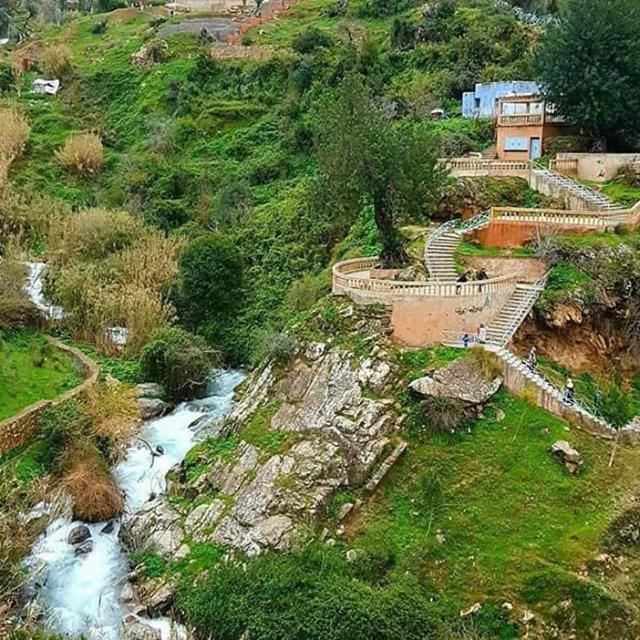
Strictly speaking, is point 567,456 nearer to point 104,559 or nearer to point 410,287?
point 410,287

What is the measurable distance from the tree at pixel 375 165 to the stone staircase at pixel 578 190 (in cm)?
611

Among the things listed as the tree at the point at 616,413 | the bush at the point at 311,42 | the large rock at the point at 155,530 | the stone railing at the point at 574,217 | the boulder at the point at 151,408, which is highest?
the bush at the point at 311,42

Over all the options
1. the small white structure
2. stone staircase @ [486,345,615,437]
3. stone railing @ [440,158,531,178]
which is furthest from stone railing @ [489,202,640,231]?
the small white structure

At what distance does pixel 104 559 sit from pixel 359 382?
8240 mm

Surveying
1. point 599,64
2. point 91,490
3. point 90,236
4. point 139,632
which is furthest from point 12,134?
point 139,632

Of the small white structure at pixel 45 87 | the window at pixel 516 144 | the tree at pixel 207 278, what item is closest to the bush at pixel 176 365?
the tree at pixel 207 278

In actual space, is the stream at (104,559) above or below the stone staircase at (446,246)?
below

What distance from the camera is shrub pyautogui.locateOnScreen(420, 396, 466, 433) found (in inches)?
840

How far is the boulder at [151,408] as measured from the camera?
29297mm

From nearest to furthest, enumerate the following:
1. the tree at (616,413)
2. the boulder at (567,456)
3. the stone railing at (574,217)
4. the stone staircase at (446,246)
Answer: the boulder at (567,456) < the tree at (616,413) < the stone staircase at (446,246) < the stone railing at (574,217)

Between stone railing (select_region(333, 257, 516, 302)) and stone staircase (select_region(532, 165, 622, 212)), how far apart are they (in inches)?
271

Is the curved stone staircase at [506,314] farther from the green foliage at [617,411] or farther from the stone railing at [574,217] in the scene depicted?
the stone railing at [574,217]

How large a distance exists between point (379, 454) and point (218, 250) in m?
16.8

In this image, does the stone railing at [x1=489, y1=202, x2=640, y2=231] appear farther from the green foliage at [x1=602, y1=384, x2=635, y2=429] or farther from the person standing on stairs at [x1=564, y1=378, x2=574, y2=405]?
the green foliage at [x1=602, y1=384, x2=635, y2=429]
